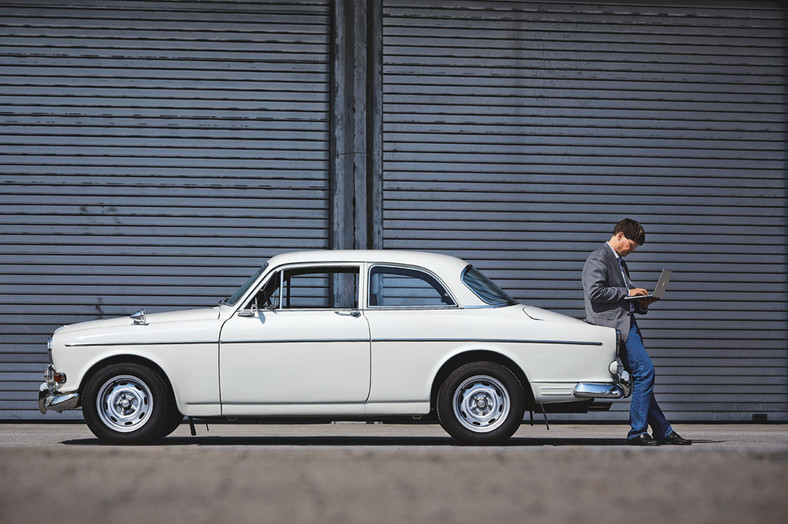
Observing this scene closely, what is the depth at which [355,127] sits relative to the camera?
40.7ft

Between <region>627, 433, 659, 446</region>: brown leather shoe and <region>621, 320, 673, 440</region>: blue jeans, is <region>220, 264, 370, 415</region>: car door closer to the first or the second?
<region>621, 320, 673, 440</region>: blue jeans

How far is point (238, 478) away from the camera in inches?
223

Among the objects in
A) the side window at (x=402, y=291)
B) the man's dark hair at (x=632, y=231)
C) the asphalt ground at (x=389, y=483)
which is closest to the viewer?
the asphalt ground at (x=389, y=483)

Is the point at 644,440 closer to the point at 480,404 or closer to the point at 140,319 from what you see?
the point at 480,404

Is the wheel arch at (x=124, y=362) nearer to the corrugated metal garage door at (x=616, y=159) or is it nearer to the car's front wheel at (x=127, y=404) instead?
the car's front wheel at (x=127, y=404)

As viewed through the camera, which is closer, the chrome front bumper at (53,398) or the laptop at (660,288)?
the chrome front bumper at (53,398)

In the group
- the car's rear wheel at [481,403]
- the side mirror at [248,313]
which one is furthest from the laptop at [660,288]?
the side mirror at [248,313]

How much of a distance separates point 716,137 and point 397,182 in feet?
12.5

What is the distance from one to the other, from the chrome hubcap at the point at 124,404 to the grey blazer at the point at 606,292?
3502 mm

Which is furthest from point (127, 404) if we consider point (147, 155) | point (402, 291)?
point (147, 155)

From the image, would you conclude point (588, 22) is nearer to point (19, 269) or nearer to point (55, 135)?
point (55, 135)

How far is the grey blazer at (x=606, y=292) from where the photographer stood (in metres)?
8.48

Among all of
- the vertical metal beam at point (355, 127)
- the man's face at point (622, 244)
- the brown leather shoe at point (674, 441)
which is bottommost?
the brown leather shoe at point (674, 441)

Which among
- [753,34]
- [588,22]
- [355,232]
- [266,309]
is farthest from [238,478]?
[753,34]
